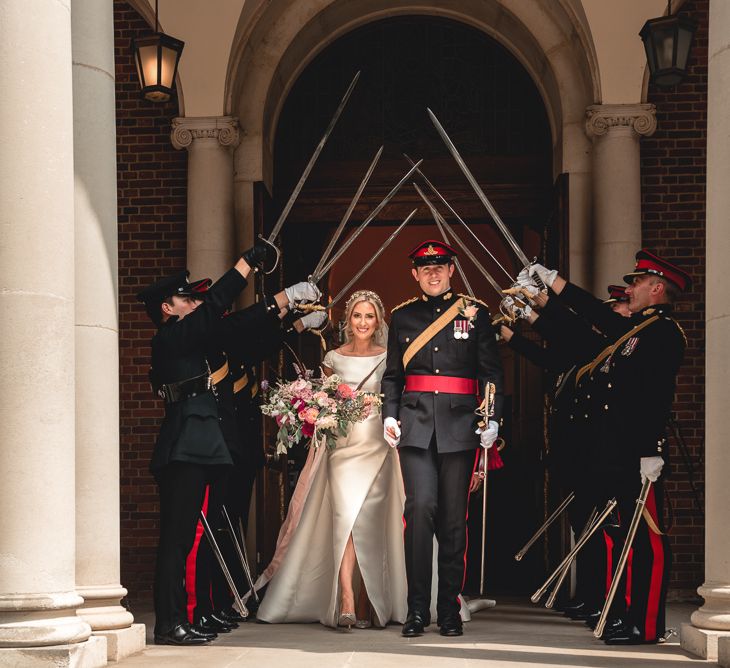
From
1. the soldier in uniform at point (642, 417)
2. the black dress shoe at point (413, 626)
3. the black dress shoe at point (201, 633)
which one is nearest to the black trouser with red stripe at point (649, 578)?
the soldier in uniform at point (642, 417)

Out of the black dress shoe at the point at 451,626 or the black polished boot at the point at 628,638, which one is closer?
the black polished boot at the point at 628,638

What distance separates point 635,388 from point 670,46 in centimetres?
282

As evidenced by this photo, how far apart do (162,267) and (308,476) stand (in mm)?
2791

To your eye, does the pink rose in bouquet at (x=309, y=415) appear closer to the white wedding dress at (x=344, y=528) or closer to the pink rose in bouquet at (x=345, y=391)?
the pink rose in bouquet at (x=345, y=391)

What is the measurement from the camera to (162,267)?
1068 centimetres

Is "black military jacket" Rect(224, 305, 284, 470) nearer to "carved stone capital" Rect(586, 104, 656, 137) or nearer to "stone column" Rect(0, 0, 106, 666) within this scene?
"stone column" Rect(0, 0, 106, 666)

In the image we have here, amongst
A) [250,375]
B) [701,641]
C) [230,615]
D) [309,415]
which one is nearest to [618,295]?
[309,415]

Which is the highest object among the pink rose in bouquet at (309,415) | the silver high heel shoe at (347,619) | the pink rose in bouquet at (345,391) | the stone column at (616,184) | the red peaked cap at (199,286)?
the stone column at (616,184)

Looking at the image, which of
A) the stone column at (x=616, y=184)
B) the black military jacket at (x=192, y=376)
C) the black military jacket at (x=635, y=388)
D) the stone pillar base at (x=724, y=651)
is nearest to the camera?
the stone pillar base at (x=724, y=651)

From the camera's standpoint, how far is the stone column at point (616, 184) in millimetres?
10023

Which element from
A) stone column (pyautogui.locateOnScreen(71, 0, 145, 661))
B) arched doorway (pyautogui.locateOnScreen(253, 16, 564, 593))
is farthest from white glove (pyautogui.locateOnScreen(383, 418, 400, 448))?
Answer: arched doorway (pyautogui.locateOnScreen(253, 16, 564, 593))

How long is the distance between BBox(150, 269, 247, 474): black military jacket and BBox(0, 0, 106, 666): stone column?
1.20m

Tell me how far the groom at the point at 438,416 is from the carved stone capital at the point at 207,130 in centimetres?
304

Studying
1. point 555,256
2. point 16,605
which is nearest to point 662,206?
point 555,256
